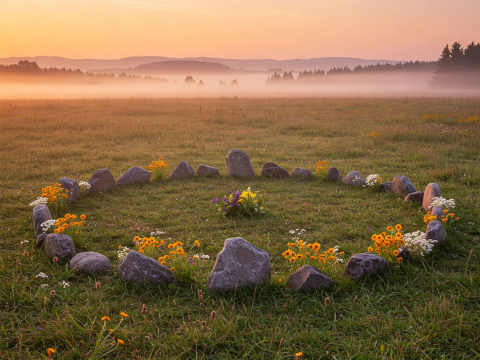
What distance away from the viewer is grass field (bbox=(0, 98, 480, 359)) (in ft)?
11.6

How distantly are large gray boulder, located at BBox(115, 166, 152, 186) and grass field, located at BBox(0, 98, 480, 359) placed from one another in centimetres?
35

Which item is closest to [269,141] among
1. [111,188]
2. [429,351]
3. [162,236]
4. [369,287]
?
[111,188]

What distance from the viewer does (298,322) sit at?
12.8 ft

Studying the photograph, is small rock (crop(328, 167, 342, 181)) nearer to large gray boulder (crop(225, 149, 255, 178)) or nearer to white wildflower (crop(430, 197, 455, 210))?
large gray boulder (crop(225, 149, 255, 178))

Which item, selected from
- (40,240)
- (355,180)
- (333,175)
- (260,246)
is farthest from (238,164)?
(40,240)

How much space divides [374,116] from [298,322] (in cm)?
1997

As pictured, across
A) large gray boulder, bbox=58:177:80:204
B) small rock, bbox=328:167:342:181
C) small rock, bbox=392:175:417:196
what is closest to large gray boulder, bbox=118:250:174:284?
large gray boulder, bbox=58:177:80:204

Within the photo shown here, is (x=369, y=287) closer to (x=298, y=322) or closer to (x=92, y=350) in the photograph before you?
(x=298, y=322)

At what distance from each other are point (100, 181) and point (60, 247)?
11.5ft

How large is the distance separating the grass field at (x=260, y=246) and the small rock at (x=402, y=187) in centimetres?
20

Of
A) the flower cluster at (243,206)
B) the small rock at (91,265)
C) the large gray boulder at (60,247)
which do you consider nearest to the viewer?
the small rock at (91,265)

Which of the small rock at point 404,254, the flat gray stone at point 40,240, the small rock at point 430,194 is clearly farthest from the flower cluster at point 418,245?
the flat gray stone at point 40,240

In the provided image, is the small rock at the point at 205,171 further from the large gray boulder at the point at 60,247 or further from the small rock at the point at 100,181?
the large gray boulder at the point at 60,247

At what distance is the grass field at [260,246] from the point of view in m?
3.54
